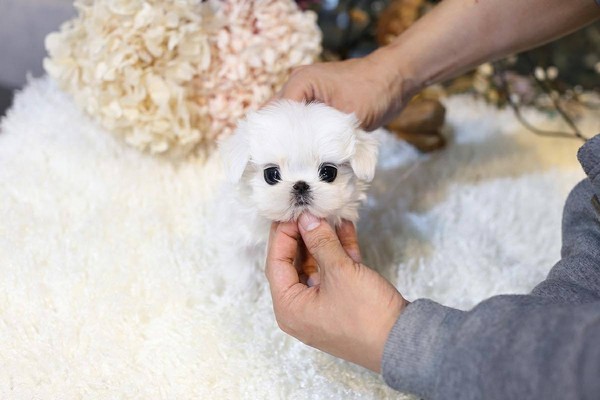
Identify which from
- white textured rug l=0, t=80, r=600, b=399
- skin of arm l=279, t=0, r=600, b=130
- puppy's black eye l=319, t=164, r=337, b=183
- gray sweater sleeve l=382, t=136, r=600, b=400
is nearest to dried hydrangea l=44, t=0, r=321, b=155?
white textured rug l=0, t=80, r=600, b=399

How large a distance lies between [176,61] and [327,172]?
0.60 meters

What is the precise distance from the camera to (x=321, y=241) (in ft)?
3.09

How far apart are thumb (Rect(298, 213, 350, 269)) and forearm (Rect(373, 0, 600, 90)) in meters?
0.44

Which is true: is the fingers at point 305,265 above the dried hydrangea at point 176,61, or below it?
below

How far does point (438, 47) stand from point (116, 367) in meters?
0.91

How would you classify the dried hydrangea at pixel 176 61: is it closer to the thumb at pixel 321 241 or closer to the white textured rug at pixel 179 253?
the white textured rug at pixel 179 253

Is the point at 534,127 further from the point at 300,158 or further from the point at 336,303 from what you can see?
the point at 336,303

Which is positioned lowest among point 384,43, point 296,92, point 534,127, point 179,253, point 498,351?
point 498,351

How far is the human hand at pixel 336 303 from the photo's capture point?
0.83 m

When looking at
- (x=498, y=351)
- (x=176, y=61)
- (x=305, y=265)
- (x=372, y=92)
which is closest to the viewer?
(x=498, y=351)

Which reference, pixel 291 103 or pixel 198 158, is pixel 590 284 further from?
pixel 198 158

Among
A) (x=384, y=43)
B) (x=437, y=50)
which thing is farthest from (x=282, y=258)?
(x=384, y=43)

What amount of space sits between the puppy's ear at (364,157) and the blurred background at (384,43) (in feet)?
2.53

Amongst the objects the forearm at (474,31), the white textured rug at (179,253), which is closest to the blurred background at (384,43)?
the white textured rug at (179,253)
